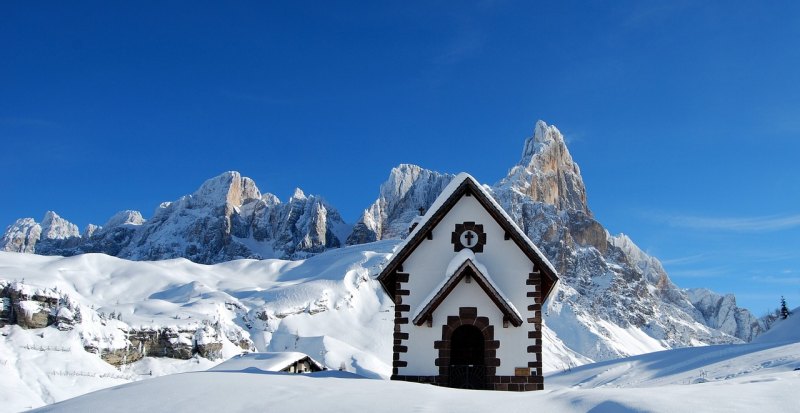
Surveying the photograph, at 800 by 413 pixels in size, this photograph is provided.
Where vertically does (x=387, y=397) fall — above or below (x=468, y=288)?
below

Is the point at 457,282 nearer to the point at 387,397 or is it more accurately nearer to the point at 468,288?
the point at 468,288

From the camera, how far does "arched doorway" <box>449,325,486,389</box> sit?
17172 mm

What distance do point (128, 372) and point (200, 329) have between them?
41.4 ft

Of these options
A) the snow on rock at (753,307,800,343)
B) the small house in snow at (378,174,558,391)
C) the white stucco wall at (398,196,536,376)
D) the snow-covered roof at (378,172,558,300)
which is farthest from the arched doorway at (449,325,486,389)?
the snow on rock at (753,307,800,343)

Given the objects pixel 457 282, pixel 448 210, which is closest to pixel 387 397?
pixel 457 282

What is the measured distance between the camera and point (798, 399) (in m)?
9.36

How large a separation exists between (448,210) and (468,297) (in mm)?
2488

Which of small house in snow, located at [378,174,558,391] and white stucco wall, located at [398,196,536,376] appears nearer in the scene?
small house in snow, located at [378,174,558,391]

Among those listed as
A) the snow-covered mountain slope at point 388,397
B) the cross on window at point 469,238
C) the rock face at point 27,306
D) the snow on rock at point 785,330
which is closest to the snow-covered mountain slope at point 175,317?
the rock face at point 27,306

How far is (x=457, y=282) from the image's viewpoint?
17453mm

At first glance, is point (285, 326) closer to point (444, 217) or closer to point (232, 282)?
point (232, 282)

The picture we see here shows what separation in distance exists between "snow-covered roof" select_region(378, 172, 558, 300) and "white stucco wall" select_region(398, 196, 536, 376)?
0.73ft

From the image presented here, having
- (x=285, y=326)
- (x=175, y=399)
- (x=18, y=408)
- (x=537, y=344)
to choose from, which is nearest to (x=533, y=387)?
(x=537, y=344)

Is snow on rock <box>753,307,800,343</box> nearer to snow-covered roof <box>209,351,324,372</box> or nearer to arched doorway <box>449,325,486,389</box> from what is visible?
snow-covered roof <box>209,351,324,372</box>
